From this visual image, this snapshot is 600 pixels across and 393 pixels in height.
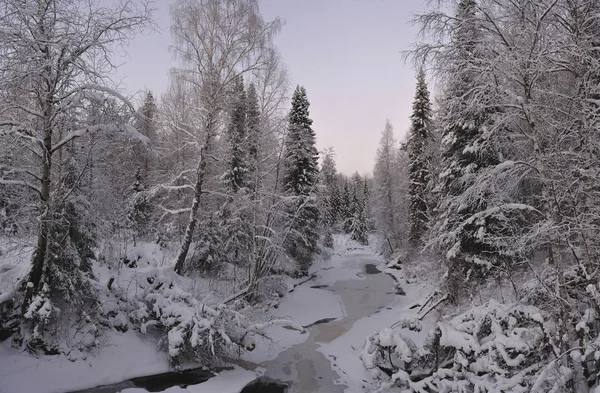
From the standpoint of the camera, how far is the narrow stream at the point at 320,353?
28.6 feet

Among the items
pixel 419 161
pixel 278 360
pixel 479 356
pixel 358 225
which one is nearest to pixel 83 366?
pixel 278 360

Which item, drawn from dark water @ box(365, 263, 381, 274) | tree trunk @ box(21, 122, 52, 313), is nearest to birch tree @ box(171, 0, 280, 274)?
tree trunk @ box(21, 122, 52, 313)

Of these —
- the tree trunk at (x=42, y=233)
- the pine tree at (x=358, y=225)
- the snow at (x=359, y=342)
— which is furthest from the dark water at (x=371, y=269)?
the tree trunk at (x=42, y=233)

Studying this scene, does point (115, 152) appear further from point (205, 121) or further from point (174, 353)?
point (174, 353)

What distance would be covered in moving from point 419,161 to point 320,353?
628 inches

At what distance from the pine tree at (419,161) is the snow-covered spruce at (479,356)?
15.8m

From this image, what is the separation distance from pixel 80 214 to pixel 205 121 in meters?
5.24

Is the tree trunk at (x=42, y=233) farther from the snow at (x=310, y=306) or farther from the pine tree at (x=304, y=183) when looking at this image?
the pine tree at (x=304, y=183)

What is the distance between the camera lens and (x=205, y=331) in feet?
28.7

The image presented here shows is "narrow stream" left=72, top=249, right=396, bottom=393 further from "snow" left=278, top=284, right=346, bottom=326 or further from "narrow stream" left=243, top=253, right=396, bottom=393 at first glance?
"snow" left=278, top=284, right=346, bottom=326

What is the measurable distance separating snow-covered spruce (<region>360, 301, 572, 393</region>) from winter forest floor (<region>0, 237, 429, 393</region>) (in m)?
1.01

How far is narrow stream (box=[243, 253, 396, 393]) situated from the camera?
8706 millimetres

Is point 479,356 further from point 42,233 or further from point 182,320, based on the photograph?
point 42,233

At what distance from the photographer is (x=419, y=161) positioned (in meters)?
23.5
